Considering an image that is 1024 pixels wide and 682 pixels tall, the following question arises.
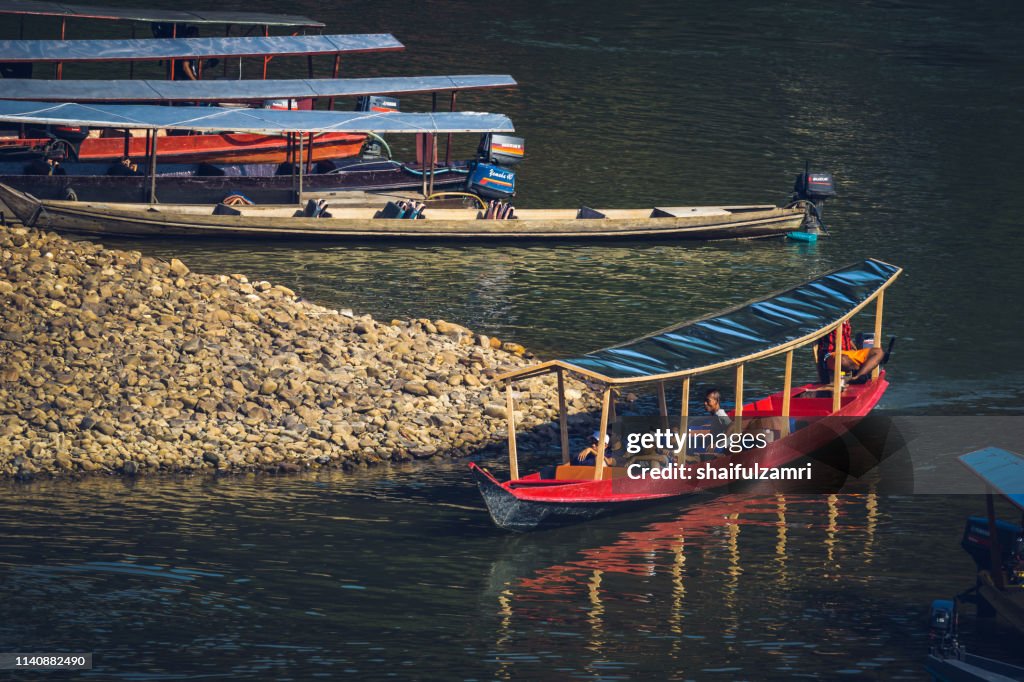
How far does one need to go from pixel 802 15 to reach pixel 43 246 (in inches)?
1943

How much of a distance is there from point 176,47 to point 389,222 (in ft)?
37.0

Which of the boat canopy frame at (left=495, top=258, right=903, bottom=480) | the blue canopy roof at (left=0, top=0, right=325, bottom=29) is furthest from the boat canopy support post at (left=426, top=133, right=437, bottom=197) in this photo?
the boat canopy frame at (left=495, top=258, right=903, bottom=480)

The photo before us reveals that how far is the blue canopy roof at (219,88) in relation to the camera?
3888cm

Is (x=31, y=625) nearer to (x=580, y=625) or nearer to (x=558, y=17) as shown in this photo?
(x=580, y=625)

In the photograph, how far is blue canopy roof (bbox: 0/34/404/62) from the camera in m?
41.9

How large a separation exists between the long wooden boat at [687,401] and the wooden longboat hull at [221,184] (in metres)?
17.0

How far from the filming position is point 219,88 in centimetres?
4075

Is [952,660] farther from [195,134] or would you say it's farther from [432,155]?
[195,134]

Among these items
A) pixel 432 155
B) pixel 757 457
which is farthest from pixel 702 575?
pixel 432 155

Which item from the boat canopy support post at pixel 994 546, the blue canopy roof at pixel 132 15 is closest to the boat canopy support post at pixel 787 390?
the boat canopy support post at pixel 994 546

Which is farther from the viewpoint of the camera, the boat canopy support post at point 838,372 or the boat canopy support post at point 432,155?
the boat canopy support post at point 432,155

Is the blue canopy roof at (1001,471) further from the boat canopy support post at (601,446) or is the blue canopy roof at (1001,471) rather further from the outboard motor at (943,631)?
the boat canopy support post at (601,446)

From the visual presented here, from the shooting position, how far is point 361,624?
17.8 m

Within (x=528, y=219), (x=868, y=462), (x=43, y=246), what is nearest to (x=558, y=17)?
(x=528, y=219)
